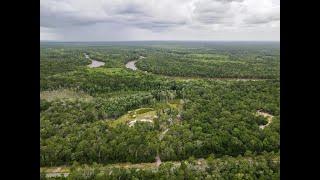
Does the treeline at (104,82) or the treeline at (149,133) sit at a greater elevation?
the treeline at (104,82)

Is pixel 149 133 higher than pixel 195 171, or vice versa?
pixel 149 133

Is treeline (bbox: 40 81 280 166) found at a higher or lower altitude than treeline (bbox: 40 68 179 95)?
lower

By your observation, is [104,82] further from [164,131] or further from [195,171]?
[195,171]

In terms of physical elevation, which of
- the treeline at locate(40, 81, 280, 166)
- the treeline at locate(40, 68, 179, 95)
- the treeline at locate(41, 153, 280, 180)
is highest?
the treeline at locate(40, 68, 179, 95)

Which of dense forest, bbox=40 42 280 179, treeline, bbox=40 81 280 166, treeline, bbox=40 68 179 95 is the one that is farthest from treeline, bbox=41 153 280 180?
treeline, bbox=40 68 179 95

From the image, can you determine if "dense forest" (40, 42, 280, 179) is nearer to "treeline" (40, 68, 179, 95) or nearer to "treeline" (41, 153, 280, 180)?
"treeline" (41, 153, 280, 180)

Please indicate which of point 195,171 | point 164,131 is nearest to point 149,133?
point 164,131

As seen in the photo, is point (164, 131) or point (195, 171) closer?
point (195, 171)

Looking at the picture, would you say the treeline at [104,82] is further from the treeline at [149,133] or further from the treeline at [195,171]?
the treeline at [195,171]

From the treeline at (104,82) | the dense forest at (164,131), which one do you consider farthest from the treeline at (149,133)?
the treeline at (104,82)

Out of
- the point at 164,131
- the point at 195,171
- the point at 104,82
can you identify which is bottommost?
the point at 195,171

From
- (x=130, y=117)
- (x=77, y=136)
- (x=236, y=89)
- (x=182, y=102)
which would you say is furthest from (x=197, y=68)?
(x=77, y=136)
